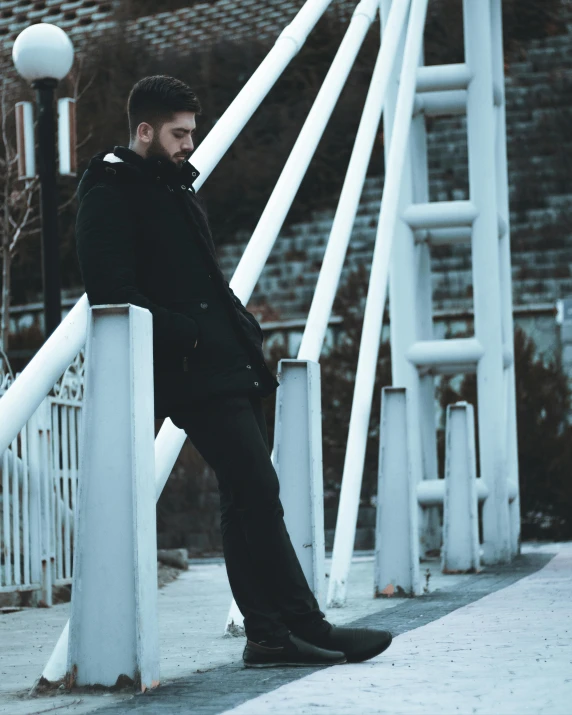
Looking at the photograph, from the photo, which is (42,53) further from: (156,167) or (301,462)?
(156,167)

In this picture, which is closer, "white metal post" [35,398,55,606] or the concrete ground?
the concrete ground

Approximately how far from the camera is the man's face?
3.39 m

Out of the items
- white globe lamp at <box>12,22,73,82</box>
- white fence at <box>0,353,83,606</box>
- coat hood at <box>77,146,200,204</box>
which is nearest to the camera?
coat hood at <box>77,146,200,204</box>

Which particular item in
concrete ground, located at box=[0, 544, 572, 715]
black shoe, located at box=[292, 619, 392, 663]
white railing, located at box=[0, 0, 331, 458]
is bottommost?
concrete ground, located at box=[0, 544, 572, 715]

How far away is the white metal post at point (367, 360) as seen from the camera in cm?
524

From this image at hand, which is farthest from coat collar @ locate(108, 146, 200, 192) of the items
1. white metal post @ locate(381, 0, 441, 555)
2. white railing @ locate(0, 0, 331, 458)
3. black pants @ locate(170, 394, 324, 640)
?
white metal post @ locate(381, 0, 441, 555)

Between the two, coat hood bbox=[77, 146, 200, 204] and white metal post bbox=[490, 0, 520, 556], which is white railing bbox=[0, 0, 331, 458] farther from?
white metal post bbox=[490, 0, 520, 556]

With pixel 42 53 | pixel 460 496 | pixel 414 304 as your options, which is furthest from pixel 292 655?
pixel 42 53

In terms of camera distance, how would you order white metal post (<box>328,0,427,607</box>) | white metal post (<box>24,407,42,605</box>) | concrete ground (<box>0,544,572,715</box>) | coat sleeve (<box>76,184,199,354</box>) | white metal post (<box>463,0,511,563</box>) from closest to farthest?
concrete ground (<box>0,544,572,715</box>), coat sleeve (<box>76,184,199,354</box>), white metal post (<box>328,0,427,607</box>), white metal post (<box>24,407,42,605</box>), white metal post (<box>463,0,511,563</box>)

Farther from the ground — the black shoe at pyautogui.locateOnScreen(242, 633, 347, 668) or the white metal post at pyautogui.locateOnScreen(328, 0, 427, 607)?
the white metal post at pyautogui.locateOnScreen(328, 0, 427, 607)

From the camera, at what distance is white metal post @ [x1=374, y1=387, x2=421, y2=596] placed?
17.6 feet

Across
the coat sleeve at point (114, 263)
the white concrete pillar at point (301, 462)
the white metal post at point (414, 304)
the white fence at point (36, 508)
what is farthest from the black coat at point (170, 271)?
the white metal post at point (414, 304)

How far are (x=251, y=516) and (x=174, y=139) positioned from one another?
0.93 m

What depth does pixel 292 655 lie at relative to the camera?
11.3 ft
